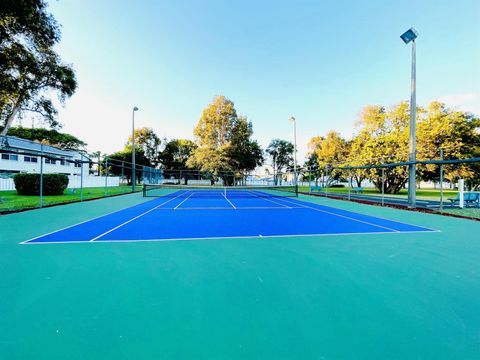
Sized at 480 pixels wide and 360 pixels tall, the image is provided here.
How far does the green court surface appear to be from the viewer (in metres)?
1.88

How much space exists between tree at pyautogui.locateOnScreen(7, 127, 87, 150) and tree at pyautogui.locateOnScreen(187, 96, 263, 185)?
29884 millimetres

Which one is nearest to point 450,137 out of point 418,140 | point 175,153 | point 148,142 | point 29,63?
point 418,140

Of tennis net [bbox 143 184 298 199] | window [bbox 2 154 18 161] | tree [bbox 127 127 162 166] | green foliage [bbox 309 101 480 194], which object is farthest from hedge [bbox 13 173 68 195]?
tree [bbox 127 127 162 166]

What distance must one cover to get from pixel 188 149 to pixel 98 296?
1951 inches

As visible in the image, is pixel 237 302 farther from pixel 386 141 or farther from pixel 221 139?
pixel 221 139

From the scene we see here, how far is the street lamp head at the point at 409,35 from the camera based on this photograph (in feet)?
38.2

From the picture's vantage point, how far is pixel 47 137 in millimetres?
49469

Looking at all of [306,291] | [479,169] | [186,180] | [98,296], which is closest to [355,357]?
[306,291]

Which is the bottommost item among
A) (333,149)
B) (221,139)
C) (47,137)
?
(333,149)

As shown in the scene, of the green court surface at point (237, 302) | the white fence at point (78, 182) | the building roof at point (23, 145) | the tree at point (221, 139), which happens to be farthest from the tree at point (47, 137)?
the green court surface at point (237, 302)

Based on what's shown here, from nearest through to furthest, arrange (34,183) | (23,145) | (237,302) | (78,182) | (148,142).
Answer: (237,302)
(34,183)
(23,145)
(78,182)
(148,142)

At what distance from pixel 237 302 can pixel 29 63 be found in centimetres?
1702

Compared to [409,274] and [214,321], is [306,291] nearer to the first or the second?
[214,321]

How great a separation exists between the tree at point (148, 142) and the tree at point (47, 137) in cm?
1462
